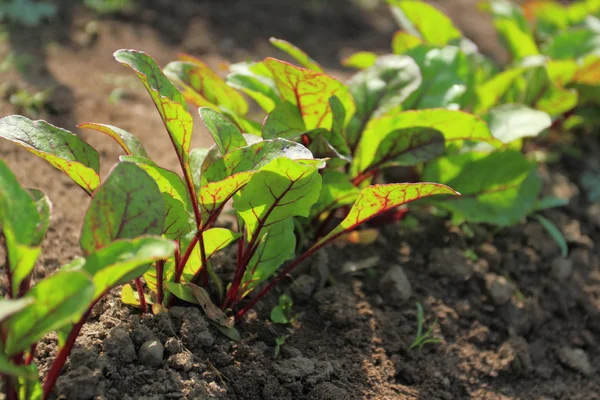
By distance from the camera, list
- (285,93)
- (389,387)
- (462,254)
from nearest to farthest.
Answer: (389,387)
(285,93)
(462,254)

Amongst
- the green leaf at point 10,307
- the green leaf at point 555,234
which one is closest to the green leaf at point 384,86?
the green leaf at point 555,234

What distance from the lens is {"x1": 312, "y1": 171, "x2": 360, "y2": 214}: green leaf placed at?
2188 millimetres

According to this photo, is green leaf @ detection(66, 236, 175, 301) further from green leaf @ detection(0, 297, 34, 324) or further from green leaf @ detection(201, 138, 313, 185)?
green leaf @ detection(201, 138, 313, 185)

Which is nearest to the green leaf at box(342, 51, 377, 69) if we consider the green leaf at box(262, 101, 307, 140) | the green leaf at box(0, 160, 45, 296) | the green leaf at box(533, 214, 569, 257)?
the green leaf at box(262, 101, 307, 140)

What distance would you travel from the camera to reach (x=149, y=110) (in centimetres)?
307

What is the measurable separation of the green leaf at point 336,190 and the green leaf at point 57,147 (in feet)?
2.57

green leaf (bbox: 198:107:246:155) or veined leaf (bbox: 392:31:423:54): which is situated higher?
green leaf (bbox: 198:107:246:155)

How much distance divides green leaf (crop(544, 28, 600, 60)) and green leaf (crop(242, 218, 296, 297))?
2.11 metres

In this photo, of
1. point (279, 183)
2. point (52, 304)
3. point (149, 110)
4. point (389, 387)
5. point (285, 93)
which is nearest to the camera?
point (52, 304)

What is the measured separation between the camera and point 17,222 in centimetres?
142

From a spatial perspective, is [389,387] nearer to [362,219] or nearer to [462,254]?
[362,219]

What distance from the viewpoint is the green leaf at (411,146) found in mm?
2242

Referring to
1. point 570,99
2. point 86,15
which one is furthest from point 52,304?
point 86,15

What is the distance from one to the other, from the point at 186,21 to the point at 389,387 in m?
2.79
